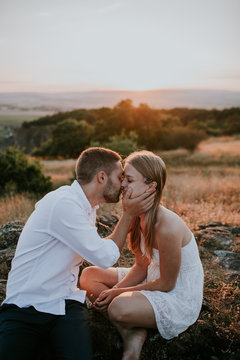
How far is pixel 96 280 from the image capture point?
3770 millimetres

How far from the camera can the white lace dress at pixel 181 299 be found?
9.96ft

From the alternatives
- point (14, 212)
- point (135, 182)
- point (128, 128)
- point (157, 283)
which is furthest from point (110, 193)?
point (128, 128)

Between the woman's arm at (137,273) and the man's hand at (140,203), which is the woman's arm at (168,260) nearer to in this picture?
the man's hand at (140,203)

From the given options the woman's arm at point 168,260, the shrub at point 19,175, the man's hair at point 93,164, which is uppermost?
the man's hair at point 93,164

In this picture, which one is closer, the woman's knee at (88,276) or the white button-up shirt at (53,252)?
the white button-up shirt at (53,252)

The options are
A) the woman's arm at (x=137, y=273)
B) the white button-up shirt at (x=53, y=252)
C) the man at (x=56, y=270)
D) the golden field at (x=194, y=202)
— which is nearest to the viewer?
the man at (x=56, y=270)

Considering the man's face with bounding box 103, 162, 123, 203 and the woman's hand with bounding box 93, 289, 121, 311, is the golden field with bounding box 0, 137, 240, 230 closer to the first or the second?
the man's face with bounding box 103, 162, 123, 203

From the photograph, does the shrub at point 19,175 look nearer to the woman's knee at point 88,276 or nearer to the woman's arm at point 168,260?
the woman's knee at point 88,276

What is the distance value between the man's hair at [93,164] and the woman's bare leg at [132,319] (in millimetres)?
1213

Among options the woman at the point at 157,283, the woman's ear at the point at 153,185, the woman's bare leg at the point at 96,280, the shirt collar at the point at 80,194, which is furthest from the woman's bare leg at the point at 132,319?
the woman's ear at the point at 153,185

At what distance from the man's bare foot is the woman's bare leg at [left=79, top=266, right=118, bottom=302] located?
72cm

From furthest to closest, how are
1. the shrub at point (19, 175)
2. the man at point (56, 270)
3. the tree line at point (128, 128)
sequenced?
the tree line at point (128, 128), the shrub at point (19, 175), the man at point (56, 270)

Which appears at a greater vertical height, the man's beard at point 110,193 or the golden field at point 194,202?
the man's beard at point 110,193

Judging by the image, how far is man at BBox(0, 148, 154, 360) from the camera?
2703 mm
